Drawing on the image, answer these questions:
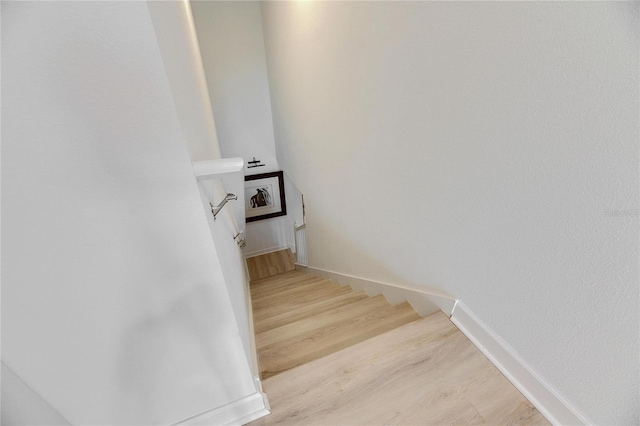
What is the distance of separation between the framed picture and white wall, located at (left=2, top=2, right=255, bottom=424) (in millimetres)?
3759

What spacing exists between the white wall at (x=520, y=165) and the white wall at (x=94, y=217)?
0.90 meters

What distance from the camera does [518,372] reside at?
3.18 ft

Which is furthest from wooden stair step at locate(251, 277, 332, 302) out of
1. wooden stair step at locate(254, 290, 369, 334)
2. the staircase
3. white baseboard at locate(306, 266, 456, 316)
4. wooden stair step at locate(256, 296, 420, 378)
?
the staircase

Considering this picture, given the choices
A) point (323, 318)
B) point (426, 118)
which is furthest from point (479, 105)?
point (323, 318)

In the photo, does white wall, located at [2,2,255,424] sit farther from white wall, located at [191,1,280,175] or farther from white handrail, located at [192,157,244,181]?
white wall, located at [191,1,280,175]

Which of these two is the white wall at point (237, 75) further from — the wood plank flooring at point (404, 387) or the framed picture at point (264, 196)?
the wood plank flooring at point (404, 387)

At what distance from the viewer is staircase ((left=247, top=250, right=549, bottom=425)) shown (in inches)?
38.1

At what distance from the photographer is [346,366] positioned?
1.17 metres

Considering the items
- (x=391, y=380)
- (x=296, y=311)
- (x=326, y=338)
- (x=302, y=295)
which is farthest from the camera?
(x=302, y=295)

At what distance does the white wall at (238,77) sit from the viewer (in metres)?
3.47

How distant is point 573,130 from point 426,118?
513mm

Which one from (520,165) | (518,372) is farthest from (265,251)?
(520,165)

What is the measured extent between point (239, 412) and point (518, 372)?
1.12 m

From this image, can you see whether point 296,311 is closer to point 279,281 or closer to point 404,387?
point 404,387
